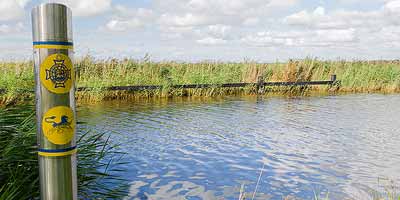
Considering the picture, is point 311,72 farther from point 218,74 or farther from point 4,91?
point 4,91

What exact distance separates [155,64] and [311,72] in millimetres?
7742

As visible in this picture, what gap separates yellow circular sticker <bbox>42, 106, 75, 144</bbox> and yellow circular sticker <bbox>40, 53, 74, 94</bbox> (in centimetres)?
13

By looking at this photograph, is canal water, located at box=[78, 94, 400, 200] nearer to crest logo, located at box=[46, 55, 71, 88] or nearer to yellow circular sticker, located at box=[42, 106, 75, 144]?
yellow circular sticker, located at box=[42, 106, 75, 144]

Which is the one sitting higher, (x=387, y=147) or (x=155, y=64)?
(x=155, y=64)

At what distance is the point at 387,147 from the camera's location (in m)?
6.81

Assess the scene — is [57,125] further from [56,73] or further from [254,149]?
[254,149]

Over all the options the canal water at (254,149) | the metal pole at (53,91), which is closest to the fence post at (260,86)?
the canal water at (254,149)

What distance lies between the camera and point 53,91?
8.07ft

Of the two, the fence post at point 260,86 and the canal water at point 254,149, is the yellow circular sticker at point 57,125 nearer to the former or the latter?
the canal water at point 254,149

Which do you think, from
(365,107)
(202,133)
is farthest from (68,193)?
(365,107)

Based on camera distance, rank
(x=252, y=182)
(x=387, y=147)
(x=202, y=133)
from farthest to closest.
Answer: (x=202, y=133) < (x=387, y=147) < (x=252, y=182)

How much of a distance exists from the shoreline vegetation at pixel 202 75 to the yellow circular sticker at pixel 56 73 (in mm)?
9426

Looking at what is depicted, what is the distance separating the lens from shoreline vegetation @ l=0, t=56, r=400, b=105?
13.8 meters

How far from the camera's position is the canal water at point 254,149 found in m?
4.74
